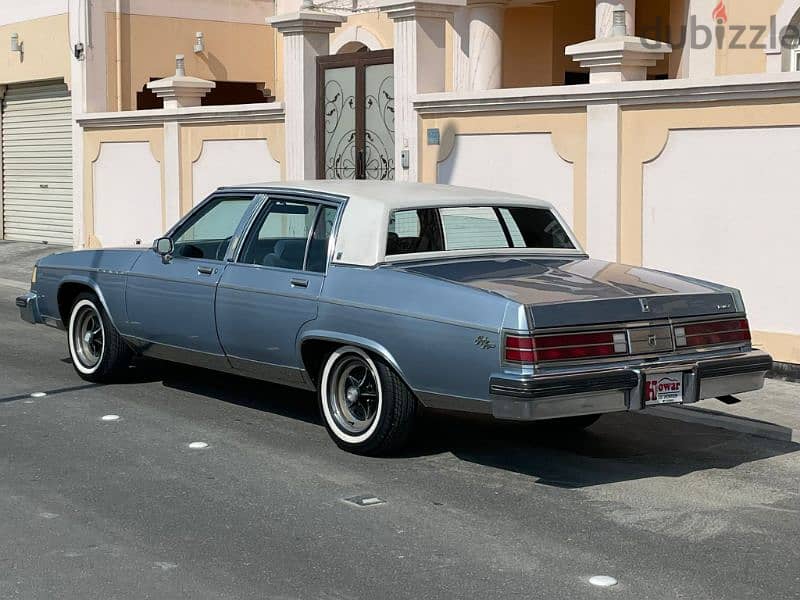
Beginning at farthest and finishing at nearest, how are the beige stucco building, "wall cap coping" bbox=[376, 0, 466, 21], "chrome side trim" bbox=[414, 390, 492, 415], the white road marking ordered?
"wall cap coping" bbox=[376, 0, 466, 21] < the beige stucco building < "chrome side trim" bbox=[414, 390, 492, 415] < the white road marking

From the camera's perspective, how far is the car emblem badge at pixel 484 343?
6.85 m

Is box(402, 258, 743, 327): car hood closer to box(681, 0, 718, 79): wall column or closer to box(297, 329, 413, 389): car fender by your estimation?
box(297, 329, 413, 389): car fender

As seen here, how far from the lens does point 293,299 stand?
8.03 metres

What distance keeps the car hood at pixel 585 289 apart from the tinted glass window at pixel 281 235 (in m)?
0.88

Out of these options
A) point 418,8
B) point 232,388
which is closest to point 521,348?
point 232,388

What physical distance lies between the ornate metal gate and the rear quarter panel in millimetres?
7105

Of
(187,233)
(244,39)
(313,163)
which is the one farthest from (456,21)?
(187,233)

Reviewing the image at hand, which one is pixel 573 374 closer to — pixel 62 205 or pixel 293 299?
pixel 293 299

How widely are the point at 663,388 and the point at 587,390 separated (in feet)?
1.70

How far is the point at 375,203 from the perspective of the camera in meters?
8.04

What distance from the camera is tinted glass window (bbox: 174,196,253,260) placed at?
8.84 m

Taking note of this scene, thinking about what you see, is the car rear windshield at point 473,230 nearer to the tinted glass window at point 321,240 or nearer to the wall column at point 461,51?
the tinted glass window at point 321,240

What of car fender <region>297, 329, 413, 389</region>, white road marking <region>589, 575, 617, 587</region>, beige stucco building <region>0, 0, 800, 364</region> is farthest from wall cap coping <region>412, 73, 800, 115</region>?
white road marking <region>589, 575, 617, 587</region>

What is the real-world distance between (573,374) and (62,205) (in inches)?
722
